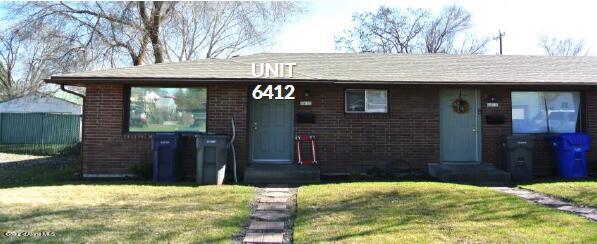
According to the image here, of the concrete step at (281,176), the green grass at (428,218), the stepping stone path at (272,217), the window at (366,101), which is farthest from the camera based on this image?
the window at (366,101)

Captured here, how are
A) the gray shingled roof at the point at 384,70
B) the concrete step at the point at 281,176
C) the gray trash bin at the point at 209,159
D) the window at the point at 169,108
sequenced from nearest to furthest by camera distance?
the gray trash bin at the point at 209,159 < the concrete step at the point at 281,176 < the gray shingled roof at the point at 384,70 < the window at the point at 169,108

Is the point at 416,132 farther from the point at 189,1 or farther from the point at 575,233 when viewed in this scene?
the point at 189,1

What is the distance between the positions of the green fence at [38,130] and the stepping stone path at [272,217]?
1517 cm

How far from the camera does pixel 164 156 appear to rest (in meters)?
9.34

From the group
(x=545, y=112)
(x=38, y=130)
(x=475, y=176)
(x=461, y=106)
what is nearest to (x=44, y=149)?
(x=38, y=130)

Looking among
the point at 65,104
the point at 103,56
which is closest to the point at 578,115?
the point at 103,56

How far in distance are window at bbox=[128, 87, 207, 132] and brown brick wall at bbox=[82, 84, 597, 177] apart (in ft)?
0.93

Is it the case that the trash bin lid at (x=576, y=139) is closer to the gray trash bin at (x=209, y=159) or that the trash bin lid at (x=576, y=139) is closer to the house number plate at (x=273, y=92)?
the house number plate at (x=273, y=92)

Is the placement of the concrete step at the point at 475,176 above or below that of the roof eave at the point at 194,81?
below

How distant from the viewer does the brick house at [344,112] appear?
9.84 m

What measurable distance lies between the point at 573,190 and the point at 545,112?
3.19 metres

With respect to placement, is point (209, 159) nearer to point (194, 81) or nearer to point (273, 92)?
point (194, 81)

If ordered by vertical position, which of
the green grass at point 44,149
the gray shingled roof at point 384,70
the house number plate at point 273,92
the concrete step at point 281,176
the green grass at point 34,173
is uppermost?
the gray shingled roof at point 384,70

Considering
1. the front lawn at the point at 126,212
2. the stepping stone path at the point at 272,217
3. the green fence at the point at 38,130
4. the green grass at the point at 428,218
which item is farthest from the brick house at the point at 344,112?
the green fence at the point at 38,130
